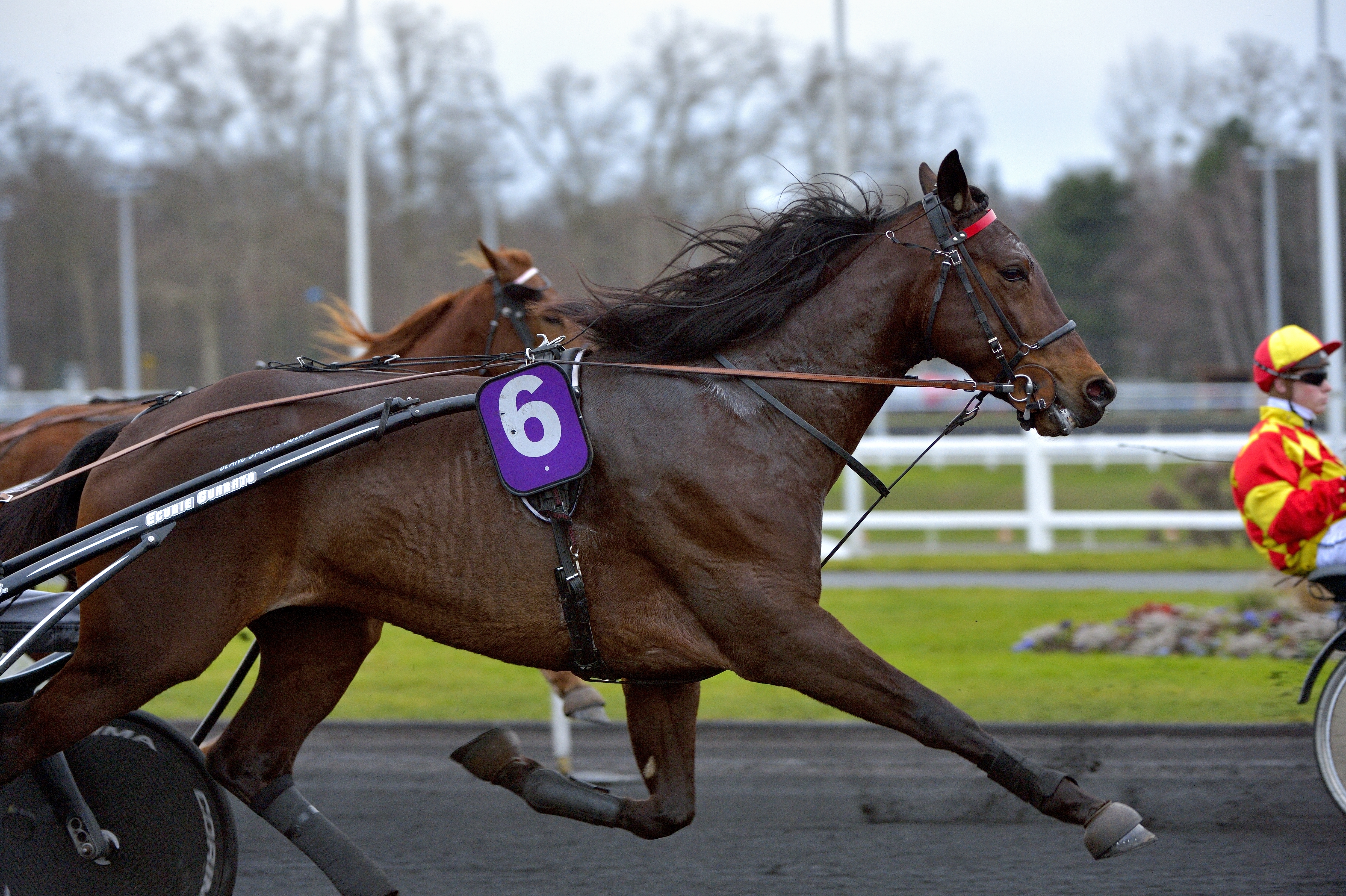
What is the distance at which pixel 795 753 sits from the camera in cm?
520

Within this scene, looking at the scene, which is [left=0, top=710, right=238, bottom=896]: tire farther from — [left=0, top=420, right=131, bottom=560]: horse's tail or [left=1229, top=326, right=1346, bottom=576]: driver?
[left=1229, top=326, right=1346, bottom=576]: driver

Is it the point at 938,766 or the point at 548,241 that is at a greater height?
the point at 548,241

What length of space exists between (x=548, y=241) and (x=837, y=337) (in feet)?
61.4

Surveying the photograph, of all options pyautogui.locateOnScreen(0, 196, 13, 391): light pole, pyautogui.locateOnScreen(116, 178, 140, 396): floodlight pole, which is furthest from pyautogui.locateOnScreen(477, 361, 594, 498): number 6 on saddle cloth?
pyautogui.locateOnScreen(0, 196, 13, 391): light pole

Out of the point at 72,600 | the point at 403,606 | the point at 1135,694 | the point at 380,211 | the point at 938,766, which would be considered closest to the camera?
the point at 72,600

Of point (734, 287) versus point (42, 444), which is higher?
point (734, 287)

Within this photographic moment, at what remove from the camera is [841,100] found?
36.3ft

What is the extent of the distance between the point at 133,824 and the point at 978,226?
2690mm

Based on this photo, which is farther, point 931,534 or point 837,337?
point 931,534

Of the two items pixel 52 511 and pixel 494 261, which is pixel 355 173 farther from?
pixel 52 511

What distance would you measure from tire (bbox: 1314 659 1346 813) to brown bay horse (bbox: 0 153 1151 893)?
1264mm

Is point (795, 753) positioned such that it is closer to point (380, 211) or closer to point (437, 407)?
point (437, 407)

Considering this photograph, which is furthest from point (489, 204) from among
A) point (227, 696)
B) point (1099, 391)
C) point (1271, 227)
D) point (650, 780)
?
point (1099, 391)

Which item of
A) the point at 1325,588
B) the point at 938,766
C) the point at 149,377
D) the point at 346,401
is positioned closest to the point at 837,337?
the point at 346,401
